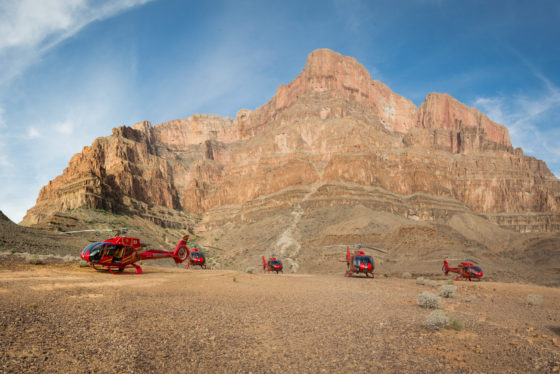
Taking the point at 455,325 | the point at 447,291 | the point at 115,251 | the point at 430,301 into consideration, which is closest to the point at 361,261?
the point at 447,291

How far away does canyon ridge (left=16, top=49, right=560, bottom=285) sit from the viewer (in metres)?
56.0

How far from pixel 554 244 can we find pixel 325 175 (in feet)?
170

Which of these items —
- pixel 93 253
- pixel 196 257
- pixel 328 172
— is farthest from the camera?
pixel 328 172

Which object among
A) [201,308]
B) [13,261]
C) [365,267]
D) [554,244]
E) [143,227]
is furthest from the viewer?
[143,227]

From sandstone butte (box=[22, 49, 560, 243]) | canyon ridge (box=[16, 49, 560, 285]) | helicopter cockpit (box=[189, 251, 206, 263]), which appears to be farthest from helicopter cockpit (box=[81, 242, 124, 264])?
sandstone butte (box=[22, 49, 560, 243])

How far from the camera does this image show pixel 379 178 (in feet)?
303

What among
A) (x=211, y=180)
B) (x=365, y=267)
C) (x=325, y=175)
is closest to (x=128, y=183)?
(x=211, y=180)

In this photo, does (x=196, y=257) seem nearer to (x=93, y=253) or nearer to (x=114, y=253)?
(x=114, y=253)

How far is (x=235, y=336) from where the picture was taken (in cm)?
739

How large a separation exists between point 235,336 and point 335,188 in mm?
77760

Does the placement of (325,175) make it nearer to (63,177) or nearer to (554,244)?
(554,244)

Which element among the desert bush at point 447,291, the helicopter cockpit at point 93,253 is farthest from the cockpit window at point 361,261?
the helicopter cockpit at point 93,253

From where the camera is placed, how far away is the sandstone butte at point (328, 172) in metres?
80.0

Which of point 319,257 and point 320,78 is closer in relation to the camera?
point 319,257
